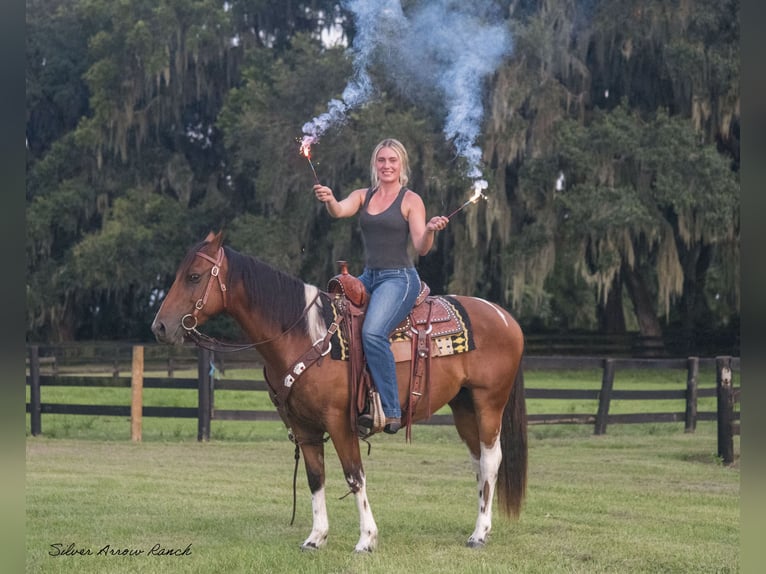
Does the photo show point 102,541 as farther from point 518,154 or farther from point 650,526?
point 518,154

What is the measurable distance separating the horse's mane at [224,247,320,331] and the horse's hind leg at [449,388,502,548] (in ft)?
4.13

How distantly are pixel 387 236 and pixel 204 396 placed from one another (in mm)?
7701

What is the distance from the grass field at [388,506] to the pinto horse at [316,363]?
0.39 m

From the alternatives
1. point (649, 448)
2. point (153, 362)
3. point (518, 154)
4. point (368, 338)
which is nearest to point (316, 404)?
point (368, 338)

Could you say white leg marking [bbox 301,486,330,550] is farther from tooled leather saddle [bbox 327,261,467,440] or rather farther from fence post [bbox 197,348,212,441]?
fence post [bbox 197,348,212,441]

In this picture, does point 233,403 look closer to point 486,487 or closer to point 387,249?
point 486,487

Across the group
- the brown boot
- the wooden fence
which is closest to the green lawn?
the wooden fence

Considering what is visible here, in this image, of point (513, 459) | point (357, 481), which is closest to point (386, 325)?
point (357, 481)

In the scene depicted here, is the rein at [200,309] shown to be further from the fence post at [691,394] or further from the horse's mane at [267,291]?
the fence post at [691,394]

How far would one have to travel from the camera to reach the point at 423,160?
24.5 metres

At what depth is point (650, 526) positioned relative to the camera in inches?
270

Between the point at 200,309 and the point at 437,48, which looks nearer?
the point at 200,309

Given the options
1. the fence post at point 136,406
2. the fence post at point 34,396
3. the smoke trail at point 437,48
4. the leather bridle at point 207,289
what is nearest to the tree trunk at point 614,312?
the smoke trail at point 437,48

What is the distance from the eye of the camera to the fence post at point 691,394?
45.7ft
